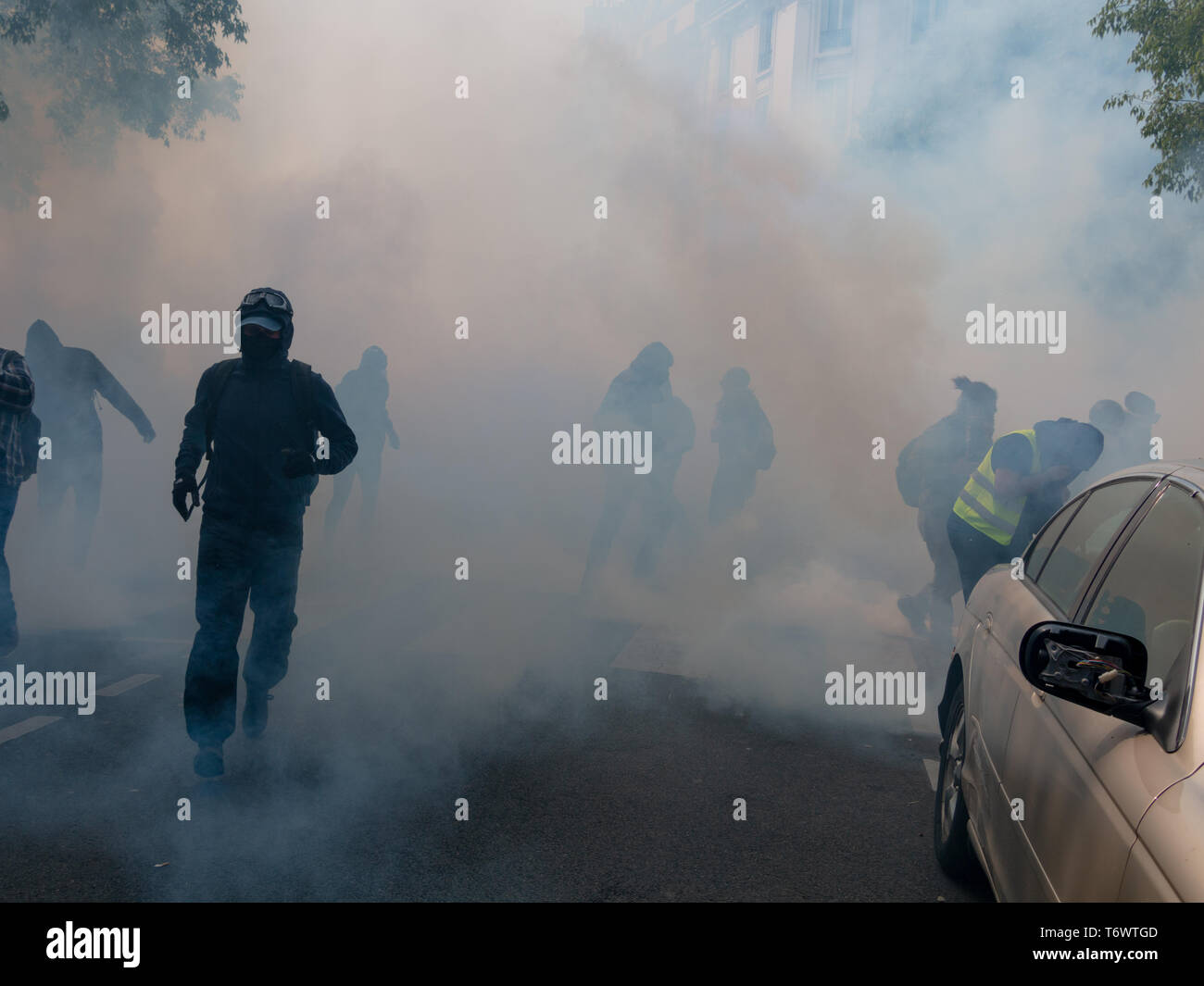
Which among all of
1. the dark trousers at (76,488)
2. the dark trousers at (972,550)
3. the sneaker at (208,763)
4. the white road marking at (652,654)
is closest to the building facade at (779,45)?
the white road marking at (652,654)

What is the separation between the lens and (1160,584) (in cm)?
216

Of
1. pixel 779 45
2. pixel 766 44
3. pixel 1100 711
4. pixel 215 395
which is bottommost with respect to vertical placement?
pixel 1100 711

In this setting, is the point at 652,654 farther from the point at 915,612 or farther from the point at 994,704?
the point at 994,704

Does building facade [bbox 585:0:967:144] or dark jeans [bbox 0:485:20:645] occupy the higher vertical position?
building facade [bbox 585:0:967:144]

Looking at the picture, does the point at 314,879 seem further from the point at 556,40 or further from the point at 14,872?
the point at 556,40

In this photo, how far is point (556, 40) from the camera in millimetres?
14414

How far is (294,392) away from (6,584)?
251cm

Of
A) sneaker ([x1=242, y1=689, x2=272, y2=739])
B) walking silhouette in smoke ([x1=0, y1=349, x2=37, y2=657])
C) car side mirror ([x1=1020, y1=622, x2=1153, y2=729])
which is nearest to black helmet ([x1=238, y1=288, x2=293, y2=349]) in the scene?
sneaker ([x1=242, y1=689, x2=272, y2=739])

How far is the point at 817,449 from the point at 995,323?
2.75 m

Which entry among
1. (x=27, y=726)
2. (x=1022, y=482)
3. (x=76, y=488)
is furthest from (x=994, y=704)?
(x=76, y=488)

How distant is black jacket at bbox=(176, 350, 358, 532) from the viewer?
426 cm

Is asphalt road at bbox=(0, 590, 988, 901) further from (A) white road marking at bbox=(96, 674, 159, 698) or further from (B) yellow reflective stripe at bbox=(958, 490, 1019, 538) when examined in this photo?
(B) yellow reflective stripe at bbox=(958, 490, 1019, 538)
